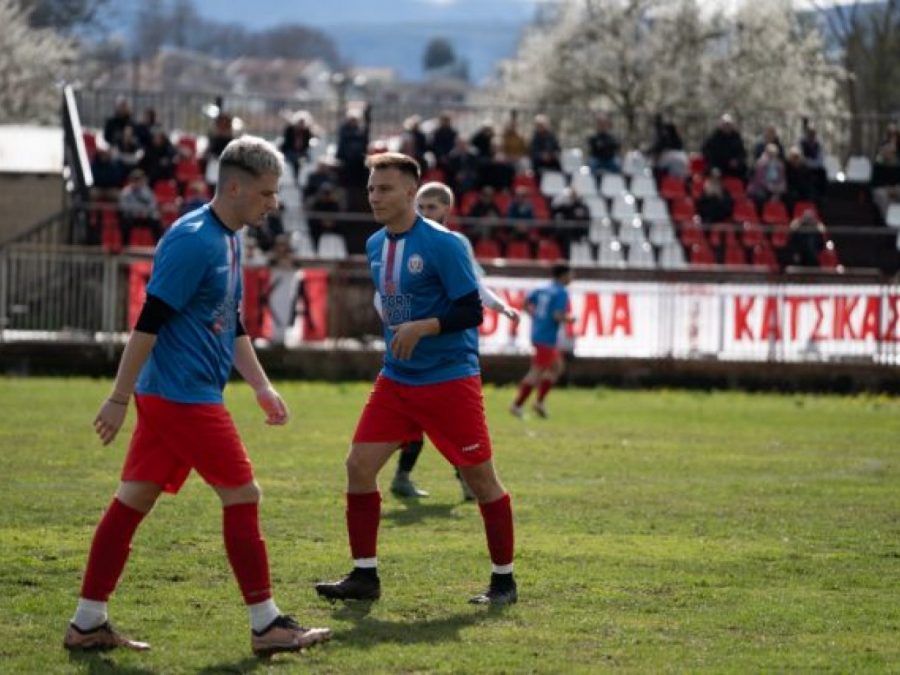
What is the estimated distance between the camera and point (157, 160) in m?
30.9

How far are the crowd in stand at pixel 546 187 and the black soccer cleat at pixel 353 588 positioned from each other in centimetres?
1907

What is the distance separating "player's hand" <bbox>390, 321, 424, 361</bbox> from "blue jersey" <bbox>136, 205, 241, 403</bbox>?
1.10m

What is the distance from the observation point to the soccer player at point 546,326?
21016 mm

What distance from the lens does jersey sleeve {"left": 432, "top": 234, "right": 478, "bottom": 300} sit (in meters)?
8.99

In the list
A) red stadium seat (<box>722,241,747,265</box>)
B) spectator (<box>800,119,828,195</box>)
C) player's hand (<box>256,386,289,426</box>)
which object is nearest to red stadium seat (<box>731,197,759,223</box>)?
spectator (<box>800,119,828,195</box>)

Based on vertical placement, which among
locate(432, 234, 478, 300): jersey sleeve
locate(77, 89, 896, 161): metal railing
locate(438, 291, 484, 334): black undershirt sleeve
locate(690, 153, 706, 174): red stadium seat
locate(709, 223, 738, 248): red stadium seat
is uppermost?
locate(77, 89, 896, 161): metal railing

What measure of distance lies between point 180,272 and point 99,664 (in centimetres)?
153

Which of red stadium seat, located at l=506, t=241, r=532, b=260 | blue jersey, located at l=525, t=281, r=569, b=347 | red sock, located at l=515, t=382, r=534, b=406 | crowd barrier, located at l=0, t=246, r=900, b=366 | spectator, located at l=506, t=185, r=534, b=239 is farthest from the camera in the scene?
spectator, located at l=506, t=185, r=534, b=239

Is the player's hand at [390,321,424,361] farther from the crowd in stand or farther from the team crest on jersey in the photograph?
the crowd in stand

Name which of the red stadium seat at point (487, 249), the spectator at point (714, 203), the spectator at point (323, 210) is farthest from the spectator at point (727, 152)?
the spectator at point (323, 210)

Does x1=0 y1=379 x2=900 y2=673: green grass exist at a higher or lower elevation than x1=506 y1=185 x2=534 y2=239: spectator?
lower

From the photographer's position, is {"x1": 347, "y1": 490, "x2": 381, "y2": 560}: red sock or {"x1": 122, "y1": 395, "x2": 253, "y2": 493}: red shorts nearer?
{"x1": 122, "y1": 395, "x2": 253, "y2": 493}: red shorts


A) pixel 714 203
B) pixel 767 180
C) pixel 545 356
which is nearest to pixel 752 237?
pixel 714 203

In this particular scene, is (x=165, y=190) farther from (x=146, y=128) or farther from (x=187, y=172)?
(x=146, y=128)
